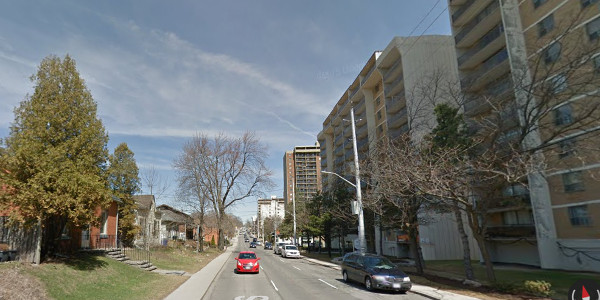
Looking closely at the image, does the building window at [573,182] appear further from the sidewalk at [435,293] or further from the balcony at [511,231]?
the sidewalk at [435,293]

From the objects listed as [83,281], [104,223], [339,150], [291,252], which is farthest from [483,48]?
[339,150]

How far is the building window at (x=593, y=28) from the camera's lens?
70.1 ft

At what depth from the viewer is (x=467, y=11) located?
32.3 m

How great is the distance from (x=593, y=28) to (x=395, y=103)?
21684 mm

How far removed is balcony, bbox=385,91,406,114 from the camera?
136 feet

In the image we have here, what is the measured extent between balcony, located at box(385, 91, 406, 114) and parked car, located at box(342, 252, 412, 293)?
2769cm

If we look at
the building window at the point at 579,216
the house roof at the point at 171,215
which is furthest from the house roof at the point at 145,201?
the building window at the point at 579,216

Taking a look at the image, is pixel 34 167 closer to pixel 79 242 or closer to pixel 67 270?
pixel 67 270

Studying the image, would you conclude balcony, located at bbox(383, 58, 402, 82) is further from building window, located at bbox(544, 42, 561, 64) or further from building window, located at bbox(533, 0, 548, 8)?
building window, located at bbox(544, 42, 561, 64)

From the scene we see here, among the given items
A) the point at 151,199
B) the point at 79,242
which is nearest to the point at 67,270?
the point at 79,242

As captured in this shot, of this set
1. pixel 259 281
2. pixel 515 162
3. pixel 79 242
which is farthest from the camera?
pixel 79 242

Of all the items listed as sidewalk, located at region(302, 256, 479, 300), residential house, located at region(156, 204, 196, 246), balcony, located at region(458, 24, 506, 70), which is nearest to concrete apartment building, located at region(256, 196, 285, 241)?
residential house, located at region(156, 204, 196, 246)

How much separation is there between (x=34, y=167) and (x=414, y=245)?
20.5m

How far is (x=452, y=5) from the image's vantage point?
34531mm
